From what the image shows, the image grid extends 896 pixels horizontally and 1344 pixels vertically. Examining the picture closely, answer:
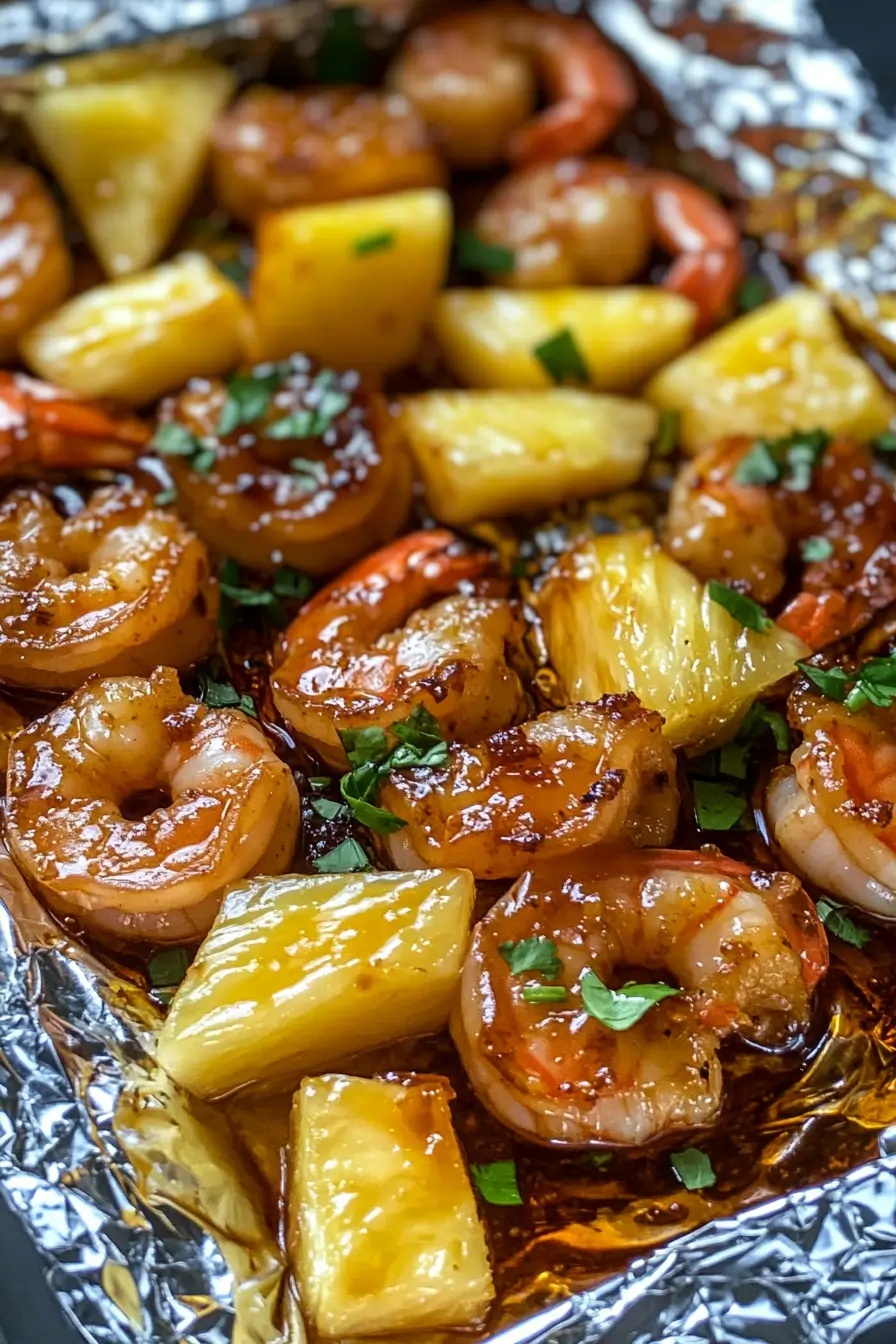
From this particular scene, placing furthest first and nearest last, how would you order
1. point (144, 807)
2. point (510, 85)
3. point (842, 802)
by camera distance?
point (510, 85)
point (144, 807)
point (842, 802)

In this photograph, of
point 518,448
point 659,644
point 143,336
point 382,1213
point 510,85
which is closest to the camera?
point 382,1213

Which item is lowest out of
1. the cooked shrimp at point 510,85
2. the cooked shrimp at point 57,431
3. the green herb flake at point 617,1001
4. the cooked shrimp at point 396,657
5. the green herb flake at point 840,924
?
the green herb flake at point 840,924

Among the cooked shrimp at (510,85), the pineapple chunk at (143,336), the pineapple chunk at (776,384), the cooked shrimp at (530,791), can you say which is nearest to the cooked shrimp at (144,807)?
the cooked shrimp at (530,791)

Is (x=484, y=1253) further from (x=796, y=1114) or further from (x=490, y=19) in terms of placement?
(x=490, y=19)

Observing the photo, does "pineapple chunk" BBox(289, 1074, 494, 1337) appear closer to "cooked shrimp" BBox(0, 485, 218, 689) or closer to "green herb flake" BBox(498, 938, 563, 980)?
"green herb flake" BBox(498, 938, 563, 980)

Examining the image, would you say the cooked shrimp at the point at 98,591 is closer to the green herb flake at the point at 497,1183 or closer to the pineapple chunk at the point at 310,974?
the pineapple chunk at the point at 310,974

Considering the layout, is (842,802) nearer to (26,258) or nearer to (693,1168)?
(693,1168)

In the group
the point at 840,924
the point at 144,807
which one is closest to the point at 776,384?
the point at 840,924

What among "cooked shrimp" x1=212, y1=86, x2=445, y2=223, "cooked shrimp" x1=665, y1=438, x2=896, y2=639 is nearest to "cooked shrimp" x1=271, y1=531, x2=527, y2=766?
"cooked shrimp" x1=665, y1=438, x2=896, y2=639
